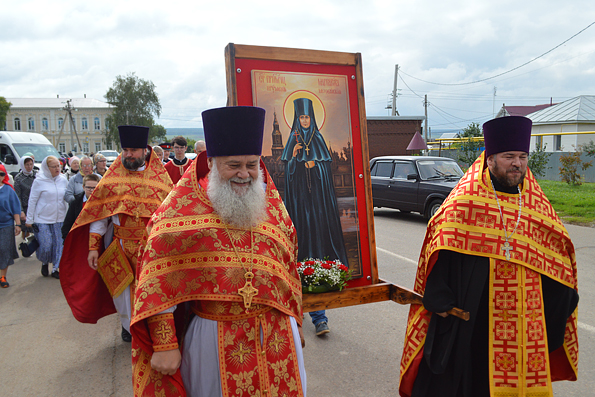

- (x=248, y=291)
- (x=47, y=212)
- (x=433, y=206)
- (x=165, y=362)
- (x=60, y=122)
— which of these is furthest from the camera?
(x=60, y=122)

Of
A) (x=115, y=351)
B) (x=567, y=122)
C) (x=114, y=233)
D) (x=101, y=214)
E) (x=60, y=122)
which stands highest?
(x=60, y=122)

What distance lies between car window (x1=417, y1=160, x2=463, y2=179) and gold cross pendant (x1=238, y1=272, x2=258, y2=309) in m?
10.4

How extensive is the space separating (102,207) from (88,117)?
87008 millimetres

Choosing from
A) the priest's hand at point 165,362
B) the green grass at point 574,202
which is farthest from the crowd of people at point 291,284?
the green grass at point 574,202

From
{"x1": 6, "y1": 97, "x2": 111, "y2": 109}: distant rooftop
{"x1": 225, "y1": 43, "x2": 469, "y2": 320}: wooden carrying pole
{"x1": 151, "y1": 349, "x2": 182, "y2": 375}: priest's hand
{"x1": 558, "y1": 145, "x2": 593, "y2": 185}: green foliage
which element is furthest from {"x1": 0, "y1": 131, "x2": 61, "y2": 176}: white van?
{"x1": 6, "y1": 97, "x2": 111, "y2": 109}: distant rooftop

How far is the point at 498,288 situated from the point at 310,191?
5.06 feet

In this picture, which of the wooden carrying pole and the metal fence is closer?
the wooden carrying pole

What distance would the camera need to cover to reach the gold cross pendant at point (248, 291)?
2.09 metres

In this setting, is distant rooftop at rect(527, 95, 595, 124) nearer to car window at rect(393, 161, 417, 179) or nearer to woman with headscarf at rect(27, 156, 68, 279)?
car window at rect(393, 161, 417, 179)

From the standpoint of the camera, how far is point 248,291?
2098mm

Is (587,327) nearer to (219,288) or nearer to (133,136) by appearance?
(219,288)

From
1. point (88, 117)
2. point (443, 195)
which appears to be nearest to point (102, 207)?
point (443, 195)

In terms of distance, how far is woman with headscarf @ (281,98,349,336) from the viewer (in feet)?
11.5

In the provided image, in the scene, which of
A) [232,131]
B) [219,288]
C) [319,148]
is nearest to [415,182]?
[319,148]
